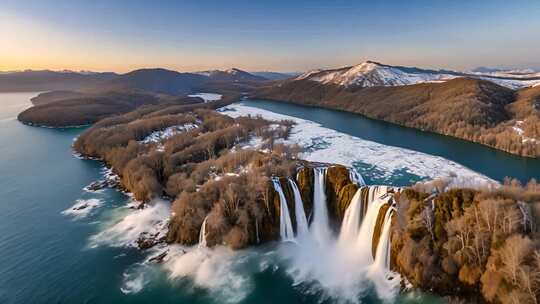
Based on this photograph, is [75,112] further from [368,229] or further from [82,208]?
[368,229]

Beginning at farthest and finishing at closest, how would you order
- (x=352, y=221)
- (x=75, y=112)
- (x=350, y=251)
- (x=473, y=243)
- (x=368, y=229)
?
(x=75, y=112), (x=352, y=221), (x=368, y=229), (x=350, y=251), (x=473, y=243)

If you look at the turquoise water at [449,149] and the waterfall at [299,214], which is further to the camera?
the turquoise water at [449,149]

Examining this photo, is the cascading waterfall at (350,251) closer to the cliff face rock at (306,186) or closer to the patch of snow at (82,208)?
the cliff face rock at (306,186)

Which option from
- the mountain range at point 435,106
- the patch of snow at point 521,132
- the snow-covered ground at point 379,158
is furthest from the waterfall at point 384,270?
the patch of snow at point 521,132

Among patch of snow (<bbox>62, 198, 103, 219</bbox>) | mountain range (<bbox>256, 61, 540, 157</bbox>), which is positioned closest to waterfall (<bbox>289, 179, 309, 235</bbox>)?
patch of snow (<bbox>62, 198, 103, 219</bbox>)

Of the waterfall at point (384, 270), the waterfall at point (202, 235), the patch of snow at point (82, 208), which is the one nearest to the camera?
the waterfall at point (384, 270)

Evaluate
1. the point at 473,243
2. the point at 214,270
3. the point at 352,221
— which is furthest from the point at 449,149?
the point at 214,270
